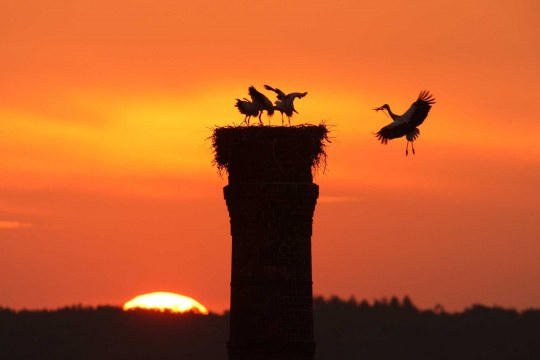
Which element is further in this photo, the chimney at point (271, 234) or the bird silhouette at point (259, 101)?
the bird silhouette at point (259, 101)

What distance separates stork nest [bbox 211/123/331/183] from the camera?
112 ft

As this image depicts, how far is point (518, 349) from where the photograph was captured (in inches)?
3836

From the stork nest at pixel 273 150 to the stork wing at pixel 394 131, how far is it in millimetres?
1070

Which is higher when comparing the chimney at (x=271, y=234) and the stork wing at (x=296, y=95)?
the stork wing at (x=296, y=95)

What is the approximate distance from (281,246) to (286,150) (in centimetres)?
168

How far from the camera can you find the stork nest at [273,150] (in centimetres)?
3419

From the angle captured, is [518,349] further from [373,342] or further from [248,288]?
[248,288]

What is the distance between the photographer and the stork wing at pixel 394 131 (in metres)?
33.7

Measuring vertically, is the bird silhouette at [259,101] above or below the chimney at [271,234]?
above

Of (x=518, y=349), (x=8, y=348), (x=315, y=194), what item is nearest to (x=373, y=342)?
(x=518, y=349)

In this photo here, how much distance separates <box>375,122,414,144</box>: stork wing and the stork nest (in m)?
1.07

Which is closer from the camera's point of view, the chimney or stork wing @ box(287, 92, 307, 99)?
the chimney

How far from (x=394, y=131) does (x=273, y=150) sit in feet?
7.12

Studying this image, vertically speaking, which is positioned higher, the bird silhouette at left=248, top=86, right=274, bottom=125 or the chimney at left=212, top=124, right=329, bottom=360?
the bird silhouette at left=248, top=86, right=274, bottom=125
